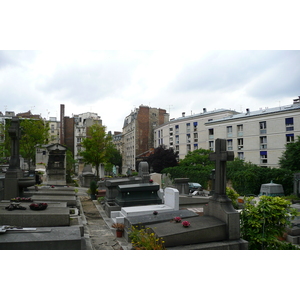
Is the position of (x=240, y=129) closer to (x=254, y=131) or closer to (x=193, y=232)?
(x=254, y=131)

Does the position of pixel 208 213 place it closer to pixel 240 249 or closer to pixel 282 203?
pixel 240 249

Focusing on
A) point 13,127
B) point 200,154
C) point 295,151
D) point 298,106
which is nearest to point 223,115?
point 200,154

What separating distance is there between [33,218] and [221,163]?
5.72 meters

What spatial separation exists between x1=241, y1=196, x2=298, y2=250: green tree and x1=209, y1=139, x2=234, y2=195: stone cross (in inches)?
40.0

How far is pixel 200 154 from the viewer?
41281 mm

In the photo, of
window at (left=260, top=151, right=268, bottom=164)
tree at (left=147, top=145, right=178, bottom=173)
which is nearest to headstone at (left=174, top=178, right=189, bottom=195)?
window at (left=260, top=151, right=268, bottom=164)

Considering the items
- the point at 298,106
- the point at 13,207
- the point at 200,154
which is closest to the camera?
the point at 13,207

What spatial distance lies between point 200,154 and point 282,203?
114 ft

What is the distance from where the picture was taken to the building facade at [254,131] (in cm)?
3452

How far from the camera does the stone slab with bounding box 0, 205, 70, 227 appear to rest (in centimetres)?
725

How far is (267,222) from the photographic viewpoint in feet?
23.2

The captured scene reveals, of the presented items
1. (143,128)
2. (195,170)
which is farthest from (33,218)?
(143,128)

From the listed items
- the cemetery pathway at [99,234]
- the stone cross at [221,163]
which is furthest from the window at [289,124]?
the stone cross at [221,163]

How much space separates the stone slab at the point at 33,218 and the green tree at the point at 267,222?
17.2 ft
